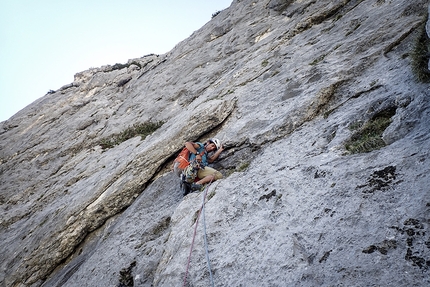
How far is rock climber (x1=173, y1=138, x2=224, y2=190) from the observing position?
8170 millimetres

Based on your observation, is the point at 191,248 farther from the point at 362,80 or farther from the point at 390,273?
the point at 362,80

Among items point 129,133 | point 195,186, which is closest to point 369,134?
point 195,186

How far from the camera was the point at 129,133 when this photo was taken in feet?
59.2

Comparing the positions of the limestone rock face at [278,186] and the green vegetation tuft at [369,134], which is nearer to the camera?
the limestone rock face at [278,186]

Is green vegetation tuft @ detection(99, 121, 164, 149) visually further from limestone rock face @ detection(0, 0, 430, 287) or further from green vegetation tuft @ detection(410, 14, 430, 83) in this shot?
green vegetation tuft @ detection(410, 14, 430, 83)

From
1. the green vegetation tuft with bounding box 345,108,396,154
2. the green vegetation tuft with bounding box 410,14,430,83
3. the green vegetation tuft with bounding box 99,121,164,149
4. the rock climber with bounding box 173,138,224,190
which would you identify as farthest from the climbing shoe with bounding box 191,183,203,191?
the green vegetation tuft with bounding box 99,121,164,149

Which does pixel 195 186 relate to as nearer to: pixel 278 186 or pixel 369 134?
pixel 278 186

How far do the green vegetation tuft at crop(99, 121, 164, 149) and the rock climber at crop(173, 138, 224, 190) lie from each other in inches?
321

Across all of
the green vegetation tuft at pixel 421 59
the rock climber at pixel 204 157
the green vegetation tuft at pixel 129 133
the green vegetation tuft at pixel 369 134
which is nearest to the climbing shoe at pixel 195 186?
the rock climber at pixel 204 157

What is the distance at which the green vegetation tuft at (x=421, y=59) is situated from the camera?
5.49 meters

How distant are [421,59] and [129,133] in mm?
16532

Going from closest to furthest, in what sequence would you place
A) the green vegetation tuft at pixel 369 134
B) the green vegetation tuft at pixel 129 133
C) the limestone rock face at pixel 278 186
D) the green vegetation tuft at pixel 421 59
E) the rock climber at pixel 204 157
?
1. the limestone rock face at pixel 278 186
2. the green vegetation tuft at pixel 369 134
3. the green vegetation tuft at pixel 421 59
4. the rock climber at pixel 204 157
5. the green vegetation tuft at pixel 129 133

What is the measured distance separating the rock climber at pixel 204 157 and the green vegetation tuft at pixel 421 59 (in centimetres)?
578

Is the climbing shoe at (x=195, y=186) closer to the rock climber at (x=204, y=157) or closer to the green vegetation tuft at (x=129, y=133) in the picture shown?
the rock climber at (x=204, y=157)
